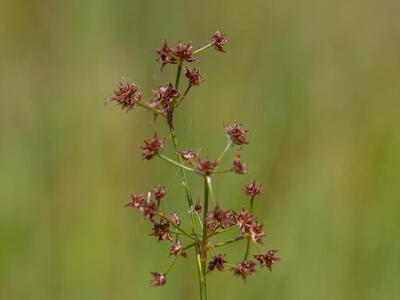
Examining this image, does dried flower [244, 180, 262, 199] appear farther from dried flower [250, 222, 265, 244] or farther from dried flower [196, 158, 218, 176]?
dried flower [196, 158, 218, 176]

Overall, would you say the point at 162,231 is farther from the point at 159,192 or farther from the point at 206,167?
the point at 206,167

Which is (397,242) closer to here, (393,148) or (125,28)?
(393,148)

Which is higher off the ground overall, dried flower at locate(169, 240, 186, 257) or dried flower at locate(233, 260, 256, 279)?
dried flower at locate(169, 240, 186, 257)

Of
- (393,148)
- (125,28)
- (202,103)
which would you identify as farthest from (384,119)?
(125,28)

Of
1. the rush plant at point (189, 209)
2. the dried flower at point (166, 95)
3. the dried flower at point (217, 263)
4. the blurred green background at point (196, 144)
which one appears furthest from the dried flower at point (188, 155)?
the blurred green background at point (196, 144)

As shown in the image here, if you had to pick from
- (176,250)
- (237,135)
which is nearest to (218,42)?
(237,135)

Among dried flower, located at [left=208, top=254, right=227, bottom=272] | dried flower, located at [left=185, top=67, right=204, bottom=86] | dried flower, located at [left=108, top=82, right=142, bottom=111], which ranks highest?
dried flower, located at [left=185, top=67, right=204, bottom=86]

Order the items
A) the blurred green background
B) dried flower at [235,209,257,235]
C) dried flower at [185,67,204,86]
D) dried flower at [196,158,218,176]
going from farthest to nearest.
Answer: the blurred green background
dried flower at [185,67,204,86]
dried flower at [235,209,257,235]
dried flower at [196,158,218,176]

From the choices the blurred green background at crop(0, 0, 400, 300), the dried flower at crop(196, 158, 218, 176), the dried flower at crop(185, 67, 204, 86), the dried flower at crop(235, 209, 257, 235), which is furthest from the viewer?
the blurred green background at crop(0, 0, 400, 300)

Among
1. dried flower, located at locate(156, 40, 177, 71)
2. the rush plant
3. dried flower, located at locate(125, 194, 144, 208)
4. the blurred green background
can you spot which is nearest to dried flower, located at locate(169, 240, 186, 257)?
the rush plant

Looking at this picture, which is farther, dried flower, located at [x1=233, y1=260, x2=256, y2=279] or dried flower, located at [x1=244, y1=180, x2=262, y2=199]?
dried flower, located at [x1=244, y1=180, x2=262, y2=199]
